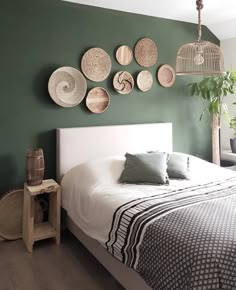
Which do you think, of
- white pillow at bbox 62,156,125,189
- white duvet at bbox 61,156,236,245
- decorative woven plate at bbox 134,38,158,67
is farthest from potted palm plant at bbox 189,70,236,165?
white pillow at bbox 62,156,125,189

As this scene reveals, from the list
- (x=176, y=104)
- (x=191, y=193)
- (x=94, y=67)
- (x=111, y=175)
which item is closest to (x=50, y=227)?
(x=111, y=175)

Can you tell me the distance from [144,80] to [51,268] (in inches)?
92.3

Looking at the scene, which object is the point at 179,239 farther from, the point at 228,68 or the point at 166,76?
the point at 228,68

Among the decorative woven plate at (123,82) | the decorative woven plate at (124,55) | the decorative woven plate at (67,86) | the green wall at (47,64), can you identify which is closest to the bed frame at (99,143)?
the green wall at (47,64)

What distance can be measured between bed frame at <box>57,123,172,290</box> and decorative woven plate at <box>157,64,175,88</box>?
542 millimetres

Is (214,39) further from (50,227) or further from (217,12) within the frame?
(50,227)

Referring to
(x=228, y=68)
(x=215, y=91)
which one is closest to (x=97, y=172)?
(x=215, y=91)

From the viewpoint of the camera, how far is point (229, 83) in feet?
12.4

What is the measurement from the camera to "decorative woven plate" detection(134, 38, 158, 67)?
11.7 feet

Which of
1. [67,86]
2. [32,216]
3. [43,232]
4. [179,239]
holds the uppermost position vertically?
[67,86]

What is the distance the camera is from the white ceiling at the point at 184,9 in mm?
3151

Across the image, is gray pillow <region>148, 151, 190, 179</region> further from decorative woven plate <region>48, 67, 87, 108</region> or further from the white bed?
decorative woven plate <region>48, 67, 87, 108</region>

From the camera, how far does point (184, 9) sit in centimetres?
342

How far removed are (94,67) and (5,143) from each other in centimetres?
125
